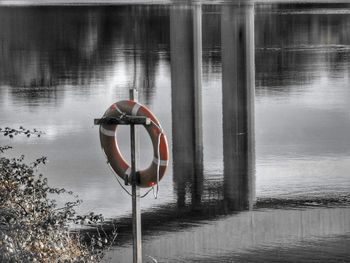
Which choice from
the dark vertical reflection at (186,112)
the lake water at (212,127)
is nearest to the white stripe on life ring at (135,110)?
the lake water at (212,127)

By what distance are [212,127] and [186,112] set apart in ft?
7.93

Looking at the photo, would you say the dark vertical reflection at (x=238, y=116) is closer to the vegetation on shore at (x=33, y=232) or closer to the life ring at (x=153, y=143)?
the vegetation on shore at (x=33, y=232)

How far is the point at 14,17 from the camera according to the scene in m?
68.0

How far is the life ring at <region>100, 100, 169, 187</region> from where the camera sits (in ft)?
33.8

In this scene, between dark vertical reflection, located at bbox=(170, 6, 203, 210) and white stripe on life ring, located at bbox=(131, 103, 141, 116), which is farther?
dark vertical reflection, located at bbox=(170, 6, 203, 210)

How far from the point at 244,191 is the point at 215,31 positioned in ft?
119

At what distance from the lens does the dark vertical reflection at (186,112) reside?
57.5ft

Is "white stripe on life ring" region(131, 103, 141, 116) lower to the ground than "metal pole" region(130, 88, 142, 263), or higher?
higher

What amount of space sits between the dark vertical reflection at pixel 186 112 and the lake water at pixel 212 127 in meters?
0.05

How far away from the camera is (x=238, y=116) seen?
24.3 metres

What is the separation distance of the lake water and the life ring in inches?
89.2

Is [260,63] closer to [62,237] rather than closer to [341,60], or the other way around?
[341,60]

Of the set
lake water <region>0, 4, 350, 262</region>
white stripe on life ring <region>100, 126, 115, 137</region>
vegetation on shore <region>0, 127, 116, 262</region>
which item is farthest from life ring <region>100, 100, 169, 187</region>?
lake water <region>0, 4, 350, 262</region>

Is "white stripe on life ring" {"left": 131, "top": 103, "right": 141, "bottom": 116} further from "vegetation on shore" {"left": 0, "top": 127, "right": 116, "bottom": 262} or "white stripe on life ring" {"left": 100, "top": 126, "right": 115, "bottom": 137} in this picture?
"vegetation on shore" {"left": 0, "top": 127, "right": 116, "bottom": 262}
